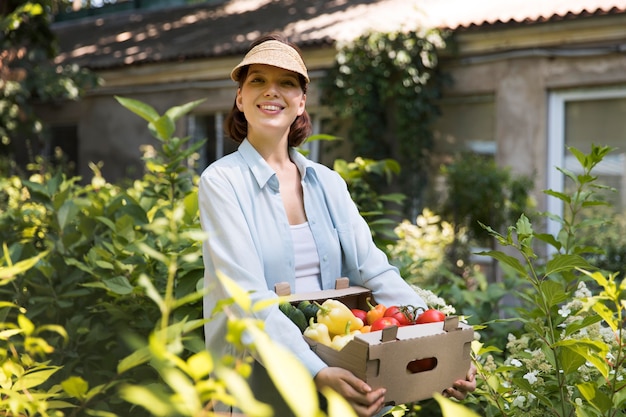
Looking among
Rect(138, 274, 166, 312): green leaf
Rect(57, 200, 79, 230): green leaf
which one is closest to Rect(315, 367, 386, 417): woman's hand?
Rect(138, 274, 166, 312): green leaf

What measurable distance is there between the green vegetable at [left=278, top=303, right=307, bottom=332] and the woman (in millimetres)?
67

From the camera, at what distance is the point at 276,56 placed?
7.23 ft

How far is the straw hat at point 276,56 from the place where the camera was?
7.20 ft

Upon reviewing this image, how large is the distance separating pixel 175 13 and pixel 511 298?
8.69 metres

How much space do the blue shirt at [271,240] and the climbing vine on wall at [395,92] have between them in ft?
21.2

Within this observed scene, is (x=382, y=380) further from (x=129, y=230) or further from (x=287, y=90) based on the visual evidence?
(x=129, y=230)

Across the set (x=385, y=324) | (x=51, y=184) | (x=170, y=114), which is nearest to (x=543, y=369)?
(x=385, y=324)

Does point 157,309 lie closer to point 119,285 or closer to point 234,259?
point 119,285

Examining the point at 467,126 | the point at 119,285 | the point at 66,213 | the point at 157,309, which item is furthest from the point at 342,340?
the point at 467,126

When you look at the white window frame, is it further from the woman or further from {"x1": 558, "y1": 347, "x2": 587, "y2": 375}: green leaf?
{"x1": 558, "y1": 347, "x2": 587, "y2": 375}: green leaf

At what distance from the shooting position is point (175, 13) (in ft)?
45.2

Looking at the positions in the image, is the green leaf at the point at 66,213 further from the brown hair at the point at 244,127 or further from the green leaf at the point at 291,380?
the green leaf at the point at 291,380

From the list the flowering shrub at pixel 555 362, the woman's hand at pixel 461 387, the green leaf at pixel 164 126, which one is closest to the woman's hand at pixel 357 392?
the woman's hand at pixel 461 387

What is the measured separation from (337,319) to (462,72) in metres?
7.14
